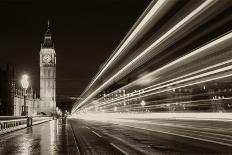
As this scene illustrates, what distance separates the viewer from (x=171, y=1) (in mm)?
14828

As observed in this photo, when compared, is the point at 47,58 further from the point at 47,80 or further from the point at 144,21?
the point at 144,21

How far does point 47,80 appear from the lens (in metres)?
153

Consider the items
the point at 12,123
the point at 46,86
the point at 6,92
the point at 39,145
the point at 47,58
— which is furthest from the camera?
the point at 47,58

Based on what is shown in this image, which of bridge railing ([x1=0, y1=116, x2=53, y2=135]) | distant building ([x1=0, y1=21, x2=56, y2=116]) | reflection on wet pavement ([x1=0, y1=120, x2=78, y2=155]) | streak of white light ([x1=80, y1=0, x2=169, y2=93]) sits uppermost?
distant building ([x1=0, y1=21, x2=56, y2=116])

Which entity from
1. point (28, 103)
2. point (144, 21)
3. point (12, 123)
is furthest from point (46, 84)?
point (144, 21)

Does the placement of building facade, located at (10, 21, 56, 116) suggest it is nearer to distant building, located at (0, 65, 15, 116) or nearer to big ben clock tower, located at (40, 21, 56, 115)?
big ben clock tower, located at (40, 21, 56, 115)

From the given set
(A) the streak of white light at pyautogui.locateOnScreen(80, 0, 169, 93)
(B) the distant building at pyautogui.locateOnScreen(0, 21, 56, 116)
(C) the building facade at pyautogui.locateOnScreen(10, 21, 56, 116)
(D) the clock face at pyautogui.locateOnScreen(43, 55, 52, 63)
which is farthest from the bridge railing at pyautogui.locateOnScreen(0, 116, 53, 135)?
(D) the clock face at pyautogui.locateOnScreen(43, 55, 52, 63)

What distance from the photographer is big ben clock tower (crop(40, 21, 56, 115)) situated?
147800mm

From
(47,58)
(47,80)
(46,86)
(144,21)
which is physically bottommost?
(144,21)

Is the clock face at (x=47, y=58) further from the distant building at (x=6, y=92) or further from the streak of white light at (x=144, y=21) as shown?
the streak of white light at (x=144, y=21)

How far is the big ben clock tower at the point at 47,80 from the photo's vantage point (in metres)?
148

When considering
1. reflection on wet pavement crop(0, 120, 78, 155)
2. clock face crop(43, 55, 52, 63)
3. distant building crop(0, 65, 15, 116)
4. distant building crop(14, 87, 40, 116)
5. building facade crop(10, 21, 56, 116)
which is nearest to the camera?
reflection on wet pavement crop(0, 120, 78, 155)

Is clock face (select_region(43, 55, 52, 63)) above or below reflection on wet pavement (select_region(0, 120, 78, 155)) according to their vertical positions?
above

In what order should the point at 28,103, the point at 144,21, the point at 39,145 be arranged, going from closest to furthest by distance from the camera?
the point at 39,145
the point at 144,21
the point at 28,103
